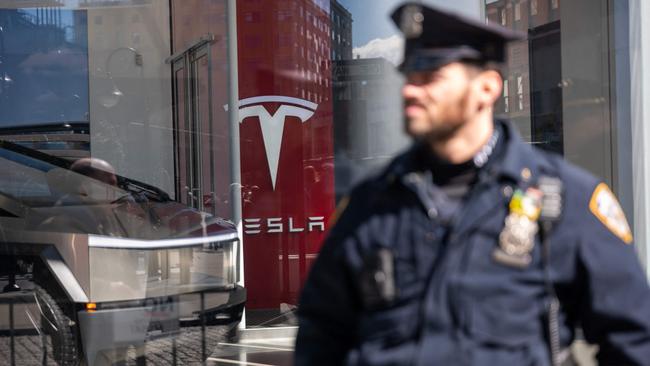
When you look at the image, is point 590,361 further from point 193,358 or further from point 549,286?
point 193,358

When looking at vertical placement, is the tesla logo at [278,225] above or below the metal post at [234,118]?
below

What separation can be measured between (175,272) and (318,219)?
1828mm

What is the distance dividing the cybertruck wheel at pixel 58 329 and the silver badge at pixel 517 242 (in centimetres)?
315

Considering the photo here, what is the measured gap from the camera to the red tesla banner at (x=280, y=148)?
19.9ft

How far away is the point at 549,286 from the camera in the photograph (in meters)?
1.55

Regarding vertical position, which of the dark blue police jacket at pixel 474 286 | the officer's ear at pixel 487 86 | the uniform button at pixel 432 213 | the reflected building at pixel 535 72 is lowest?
the dark blue police jacket at pixel 474 286

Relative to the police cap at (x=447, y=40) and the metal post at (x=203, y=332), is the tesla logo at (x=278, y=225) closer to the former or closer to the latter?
the metal post at (x=203, y=332)

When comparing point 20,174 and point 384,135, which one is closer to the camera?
point 20,174

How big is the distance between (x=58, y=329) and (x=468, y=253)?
315 centimetres

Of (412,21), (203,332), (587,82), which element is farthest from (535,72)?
(412,21)

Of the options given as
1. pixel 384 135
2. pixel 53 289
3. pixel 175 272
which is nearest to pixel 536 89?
pixel 384 135

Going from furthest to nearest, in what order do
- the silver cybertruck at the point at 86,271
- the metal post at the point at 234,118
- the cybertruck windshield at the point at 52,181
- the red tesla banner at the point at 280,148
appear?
the red tesla banner at the point at 280,148 → the metal post at the point at 234,118 → the cybertruck windshield at the point at 52,181 → the silver cybertruck at the point at 86,271

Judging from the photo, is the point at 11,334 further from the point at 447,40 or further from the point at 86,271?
the point at 447,40

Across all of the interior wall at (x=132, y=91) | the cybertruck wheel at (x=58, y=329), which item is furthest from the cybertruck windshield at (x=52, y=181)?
the cybertruck wheel at (x=58, y=329)
